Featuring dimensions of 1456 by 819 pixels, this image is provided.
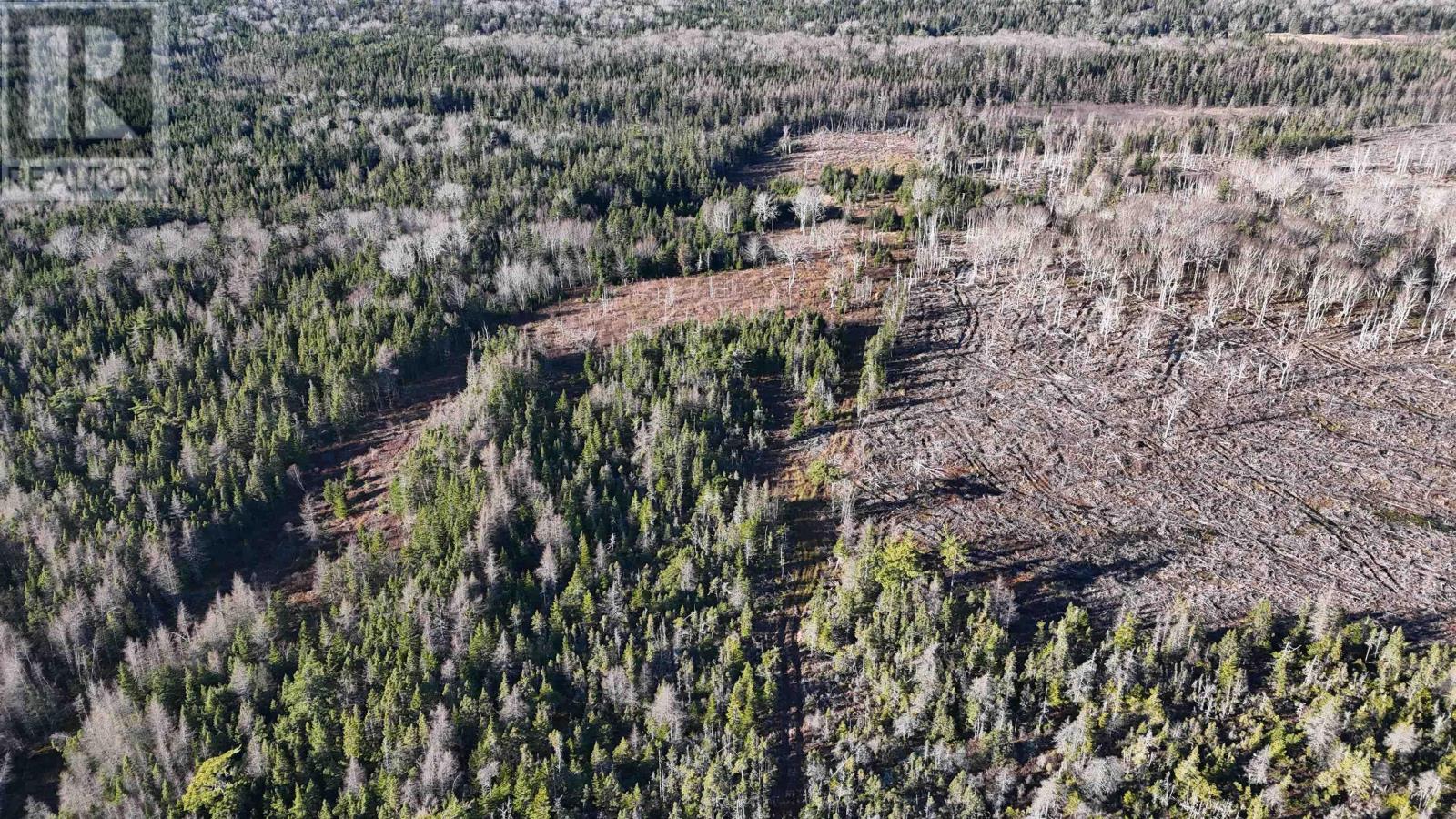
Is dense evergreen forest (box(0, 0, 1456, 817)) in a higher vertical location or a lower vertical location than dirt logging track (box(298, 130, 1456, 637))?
lower

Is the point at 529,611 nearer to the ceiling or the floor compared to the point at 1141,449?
nearer to the floor

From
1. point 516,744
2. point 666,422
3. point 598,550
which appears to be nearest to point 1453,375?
point 666,422

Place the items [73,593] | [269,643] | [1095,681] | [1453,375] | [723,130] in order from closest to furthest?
[1095,681] < [269,643] < [73,593] < [1453,375] < [723,130]

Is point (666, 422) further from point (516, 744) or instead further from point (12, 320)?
point (12, 320)

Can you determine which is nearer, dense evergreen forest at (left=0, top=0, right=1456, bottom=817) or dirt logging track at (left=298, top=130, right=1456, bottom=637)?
dense evergreen forest at (left=0, top=0, right=1456, bottom=817)

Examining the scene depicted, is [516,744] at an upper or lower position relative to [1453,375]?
lower

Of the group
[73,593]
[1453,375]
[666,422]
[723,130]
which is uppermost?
[723,130]

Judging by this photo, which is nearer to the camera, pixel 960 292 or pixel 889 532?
pixel 889 532

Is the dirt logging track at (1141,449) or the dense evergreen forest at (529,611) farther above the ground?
the dirt logging track at (1141,449)

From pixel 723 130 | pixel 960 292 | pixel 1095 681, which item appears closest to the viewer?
pixel 1095 681

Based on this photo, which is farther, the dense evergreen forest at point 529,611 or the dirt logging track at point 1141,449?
the dirt logging track at point 1141,449

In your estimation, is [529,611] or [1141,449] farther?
[1141,449]
